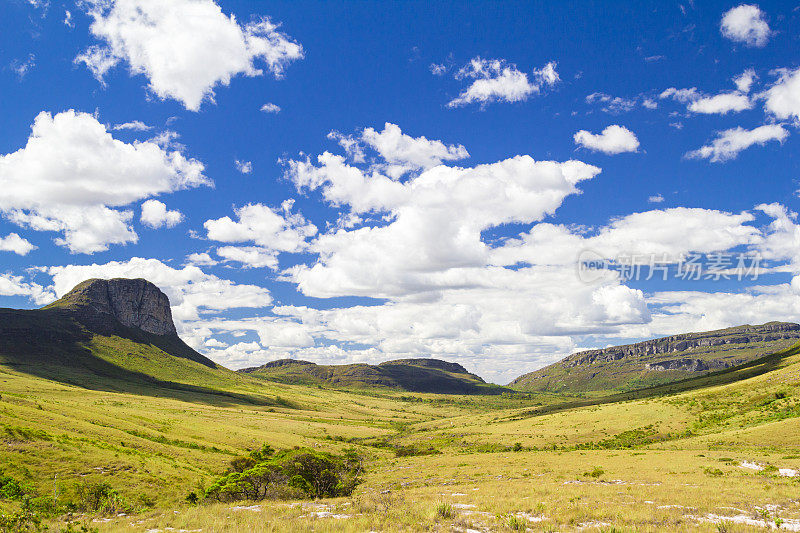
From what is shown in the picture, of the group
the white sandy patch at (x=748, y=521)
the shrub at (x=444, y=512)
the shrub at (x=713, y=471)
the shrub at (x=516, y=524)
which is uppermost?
the white sandy patch at (x=748, y=521)

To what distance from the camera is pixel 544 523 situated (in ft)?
62.7

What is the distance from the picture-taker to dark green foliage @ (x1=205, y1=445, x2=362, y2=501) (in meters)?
33.4

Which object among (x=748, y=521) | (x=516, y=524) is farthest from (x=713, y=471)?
(x=516, y=524)

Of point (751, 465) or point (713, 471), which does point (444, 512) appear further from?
point (751, 465)

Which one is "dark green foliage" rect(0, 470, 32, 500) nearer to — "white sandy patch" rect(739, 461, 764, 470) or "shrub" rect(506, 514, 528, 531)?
"shrub" rect(506, 514, 528, 531)

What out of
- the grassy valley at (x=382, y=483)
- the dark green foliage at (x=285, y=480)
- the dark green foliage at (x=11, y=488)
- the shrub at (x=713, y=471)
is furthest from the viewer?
the shrub at (x=713, y=471)

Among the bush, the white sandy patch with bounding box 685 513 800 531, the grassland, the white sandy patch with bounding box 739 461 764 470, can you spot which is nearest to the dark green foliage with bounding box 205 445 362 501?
the grassland

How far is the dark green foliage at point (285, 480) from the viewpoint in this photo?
3344 centimetres

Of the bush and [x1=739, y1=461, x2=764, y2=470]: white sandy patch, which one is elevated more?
[x1=739, y1=461, x2=764, y2=470]: white sandy patch

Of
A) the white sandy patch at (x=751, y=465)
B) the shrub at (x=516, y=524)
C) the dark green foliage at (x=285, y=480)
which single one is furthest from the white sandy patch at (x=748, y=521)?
the dark green foliage at (x=285, y=480)

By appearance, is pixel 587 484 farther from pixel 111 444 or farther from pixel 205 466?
pixel 111 444

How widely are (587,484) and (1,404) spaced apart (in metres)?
57.5

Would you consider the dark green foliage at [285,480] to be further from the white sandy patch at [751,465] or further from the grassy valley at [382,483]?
the white sandy patch at [751,465]

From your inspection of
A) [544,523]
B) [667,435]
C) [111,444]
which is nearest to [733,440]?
[667,435]
